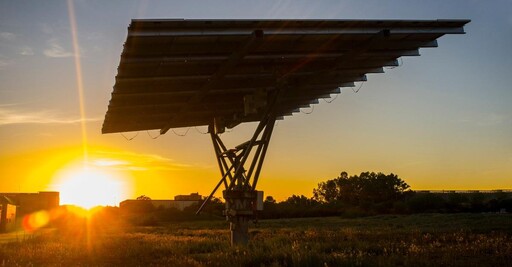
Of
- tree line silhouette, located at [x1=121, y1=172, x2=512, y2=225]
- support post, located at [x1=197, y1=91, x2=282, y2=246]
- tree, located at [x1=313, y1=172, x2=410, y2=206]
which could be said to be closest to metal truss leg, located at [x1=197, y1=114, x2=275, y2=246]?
support post, located at [x1=197, y1=91, x2=282, y2=246]

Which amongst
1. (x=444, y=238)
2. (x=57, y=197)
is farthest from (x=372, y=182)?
(x=444, y=238)

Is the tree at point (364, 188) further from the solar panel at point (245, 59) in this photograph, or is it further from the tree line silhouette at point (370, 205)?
the solar panel at point (245, 59)

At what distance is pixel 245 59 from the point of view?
13.6 metres

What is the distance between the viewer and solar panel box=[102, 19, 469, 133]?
11.8 metres

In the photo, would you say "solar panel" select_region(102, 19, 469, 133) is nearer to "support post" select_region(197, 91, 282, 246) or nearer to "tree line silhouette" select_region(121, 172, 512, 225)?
"support post" select_region(197, 91, 282, 246)

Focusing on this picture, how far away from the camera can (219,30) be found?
11.7 meters

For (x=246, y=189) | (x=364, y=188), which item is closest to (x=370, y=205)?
(x=364, y=188)

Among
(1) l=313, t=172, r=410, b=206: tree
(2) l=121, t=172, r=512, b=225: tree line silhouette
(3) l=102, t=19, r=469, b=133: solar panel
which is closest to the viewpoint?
(3) l=102, t=19, r=469, b=133: solar panel

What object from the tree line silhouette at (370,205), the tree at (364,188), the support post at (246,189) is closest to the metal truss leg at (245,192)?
the support post at (246,189)

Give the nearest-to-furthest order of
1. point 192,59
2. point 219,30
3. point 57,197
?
point 219,30
point 192,59
point 57,197

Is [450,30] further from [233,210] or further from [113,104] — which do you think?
[113,104]

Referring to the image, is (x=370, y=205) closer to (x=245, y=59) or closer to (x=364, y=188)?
(x=364, y=188)

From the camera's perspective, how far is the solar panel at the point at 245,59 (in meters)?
11.8

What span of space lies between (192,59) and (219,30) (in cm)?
161
